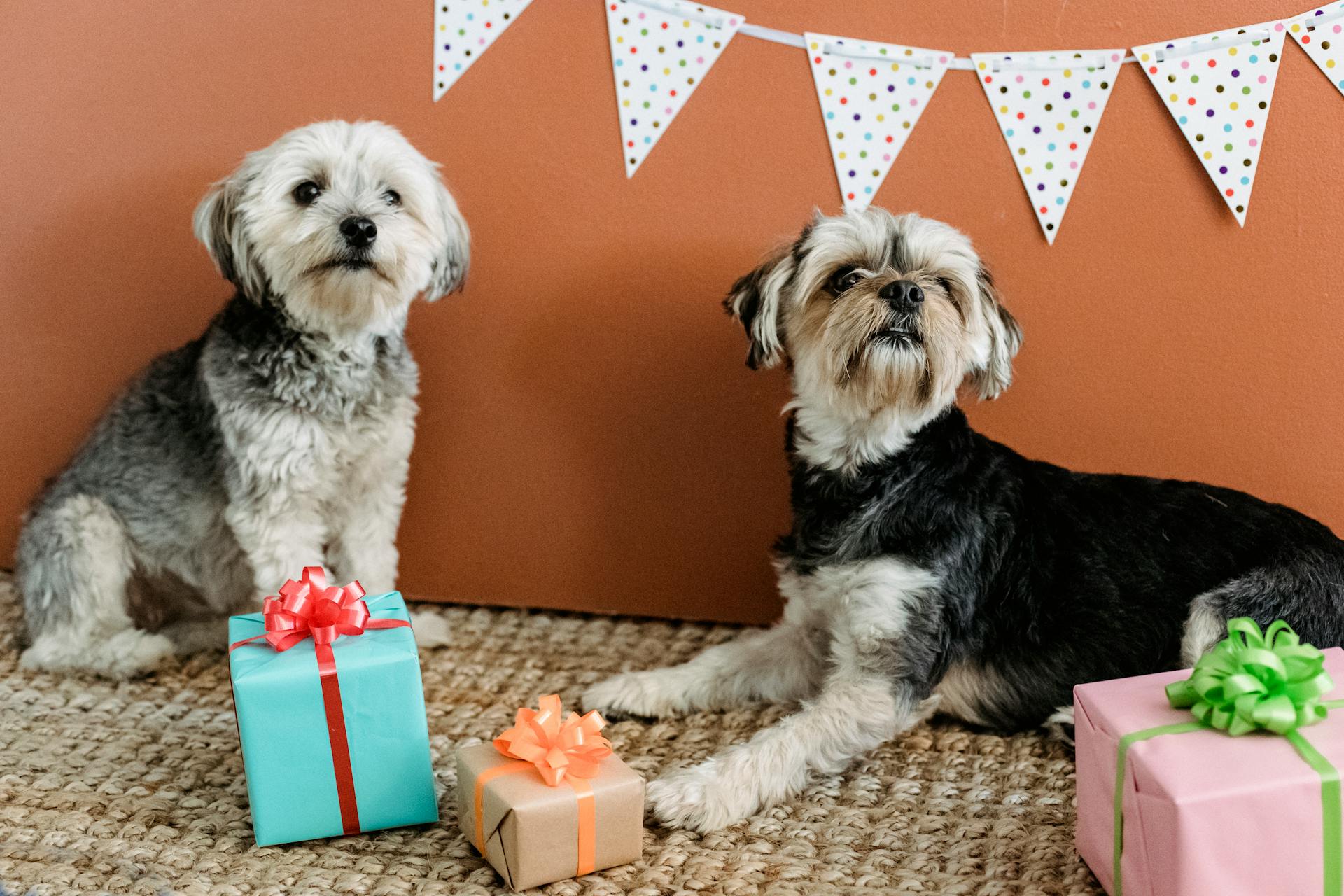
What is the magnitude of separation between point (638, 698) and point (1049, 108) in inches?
62.0

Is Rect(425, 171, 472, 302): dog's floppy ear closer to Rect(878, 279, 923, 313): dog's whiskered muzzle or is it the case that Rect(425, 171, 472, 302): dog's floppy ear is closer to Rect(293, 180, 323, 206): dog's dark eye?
Rect(293, 180, 323, 206): dog's dark eye

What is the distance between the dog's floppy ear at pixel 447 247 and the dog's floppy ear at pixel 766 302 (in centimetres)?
61

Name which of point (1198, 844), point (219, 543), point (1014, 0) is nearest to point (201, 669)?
point (219, 543)

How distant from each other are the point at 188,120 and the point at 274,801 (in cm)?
169

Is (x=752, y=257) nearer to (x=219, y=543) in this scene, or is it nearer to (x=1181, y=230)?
(x=1181, y=230)

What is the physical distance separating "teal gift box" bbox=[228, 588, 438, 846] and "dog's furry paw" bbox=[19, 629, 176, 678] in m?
0.76

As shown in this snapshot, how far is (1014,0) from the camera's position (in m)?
2.41

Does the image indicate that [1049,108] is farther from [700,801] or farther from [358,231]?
[700,801]

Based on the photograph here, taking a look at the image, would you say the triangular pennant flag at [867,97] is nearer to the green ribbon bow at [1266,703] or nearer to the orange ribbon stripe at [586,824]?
the green ribbon bow at [1266,703]

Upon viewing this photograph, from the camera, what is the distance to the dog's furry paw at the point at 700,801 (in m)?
1.91

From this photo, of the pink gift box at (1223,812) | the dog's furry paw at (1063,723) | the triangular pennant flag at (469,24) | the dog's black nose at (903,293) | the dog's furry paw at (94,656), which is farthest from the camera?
the triangular pennant flag at (469,24)

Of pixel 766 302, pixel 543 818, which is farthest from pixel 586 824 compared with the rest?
pixel 766 302

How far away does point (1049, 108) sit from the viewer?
2.44 meters

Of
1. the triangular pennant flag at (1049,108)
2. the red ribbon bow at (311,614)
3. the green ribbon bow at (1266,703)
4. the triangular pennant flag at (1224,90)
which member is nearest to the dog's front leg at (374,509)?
the red ribbon bow at (311,614)
